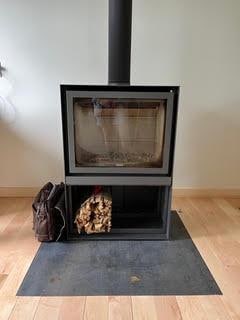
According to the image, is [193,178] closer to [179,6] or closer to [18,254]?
[179,6]

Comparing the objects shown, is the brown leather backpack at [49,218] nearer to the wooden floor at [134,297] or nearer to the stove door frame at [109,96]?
the wooden floor at [134,297]

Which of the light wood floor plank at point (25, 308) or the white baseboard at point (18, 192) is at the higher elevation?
the white baseboard at point (18, 192)

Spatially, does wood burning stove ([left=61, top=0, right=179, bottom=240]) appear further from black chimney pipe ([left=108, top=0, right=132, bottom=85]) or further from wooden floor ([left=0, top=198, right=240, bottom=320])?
wooden floor ([left=0, top=198, right=240, bottom=320])

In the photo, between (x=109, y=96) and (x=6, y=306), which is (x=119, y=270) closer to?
(x=6, y=306)

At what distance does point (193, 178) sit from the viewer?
8.72 feet

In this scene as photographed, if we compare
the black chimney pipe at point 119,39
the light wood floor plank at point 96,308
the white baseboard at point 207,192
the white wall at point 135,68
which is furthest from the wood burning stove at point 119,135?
the white baseboard at point 207,192

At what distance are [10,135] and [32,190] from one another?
54 centimetres

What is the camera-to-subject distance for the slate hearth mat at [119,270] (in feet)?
4.62

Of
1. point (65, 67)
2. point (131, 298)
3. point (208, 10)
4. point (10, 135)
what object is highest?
point (208, 10)

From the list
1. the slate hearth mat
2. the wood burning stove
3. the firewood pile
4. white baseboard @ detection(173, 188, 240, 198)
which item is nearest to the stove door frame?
the wood burning stove

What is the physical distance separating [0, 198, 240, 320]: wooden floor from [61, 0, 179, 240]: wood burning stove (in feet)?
1.07

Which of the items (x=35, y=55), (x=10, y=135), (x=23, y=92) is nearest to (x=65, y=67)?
(x=35, y=55)

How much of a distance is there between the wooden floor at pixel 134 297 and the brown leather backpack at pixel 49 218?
10 cm

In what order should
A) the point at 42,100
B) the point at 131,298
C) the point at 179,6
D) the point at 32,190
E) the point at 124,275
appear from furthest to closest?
the point at 32,190
the point at 42,100
the point at 179,6
the point at 124,275
the point at 131,298
